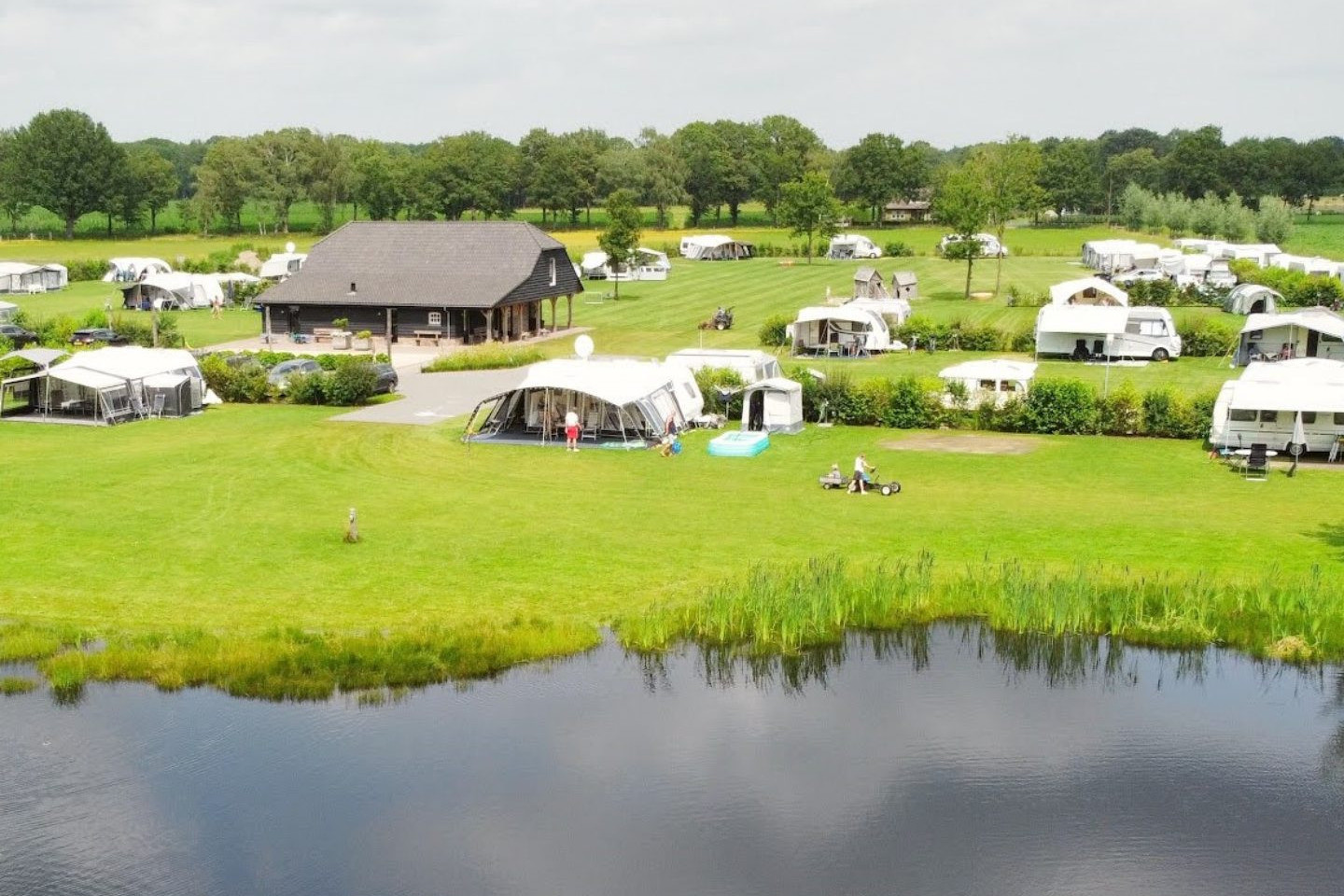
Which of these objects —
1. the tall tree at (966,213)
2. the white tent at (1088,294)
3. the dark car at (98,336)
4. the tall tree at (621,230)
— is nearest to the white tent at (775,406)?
the white tent at (1088,294)

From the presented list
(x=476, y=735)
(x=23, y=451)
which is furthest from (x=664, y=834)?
(x=23, y=451)

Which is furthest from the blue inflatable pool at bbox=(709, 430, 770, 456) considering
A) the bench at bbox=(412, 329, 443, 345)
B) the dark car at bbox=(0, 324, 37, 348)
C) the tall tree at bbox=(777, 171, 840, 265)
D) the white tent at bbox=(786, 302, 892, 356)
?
the tall tree at bbox=(777, 171, 840, 265)

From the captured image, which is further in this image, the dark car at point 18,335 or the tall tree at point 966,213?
the tall tree at point 966,213

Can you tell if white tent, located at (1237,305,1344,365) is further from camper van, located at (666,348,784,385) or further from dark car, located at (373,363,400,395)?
dark car, located at (373,363,400,395)

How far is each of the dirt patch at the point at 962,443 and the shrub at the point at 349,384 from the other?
15.1 meters

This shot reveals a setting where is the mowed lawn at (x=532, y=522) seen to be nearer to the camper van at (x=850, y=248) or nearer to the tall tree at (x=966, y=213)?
the tall tree at (x=966, y=213)

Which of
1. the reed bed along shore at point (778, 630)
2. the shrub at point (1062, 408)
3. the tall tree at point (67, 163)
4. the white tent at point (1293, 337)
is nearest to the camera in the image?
the reed bed along shore at point (778, 630)

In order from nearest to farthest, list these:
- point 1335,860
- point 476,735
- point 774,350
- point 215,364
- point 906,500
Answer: point 1335,860, point 476,735, point 906,500, point 215,364, point 774,350

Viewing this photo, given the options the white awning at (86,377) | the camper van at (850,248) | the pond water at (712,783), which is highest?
the camper van at (850,248)

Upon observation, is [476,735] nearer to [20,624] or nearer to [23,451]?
[20,624]

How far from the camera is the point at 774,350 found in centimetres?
5044

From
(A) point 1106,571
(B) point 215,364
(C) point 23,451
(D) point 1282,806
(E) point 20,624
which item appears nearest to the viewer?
(D) point 1282,806

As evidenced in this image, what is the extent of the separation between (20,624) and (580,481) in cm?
1206

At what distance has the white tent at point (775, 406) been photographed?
3441 centimetres
